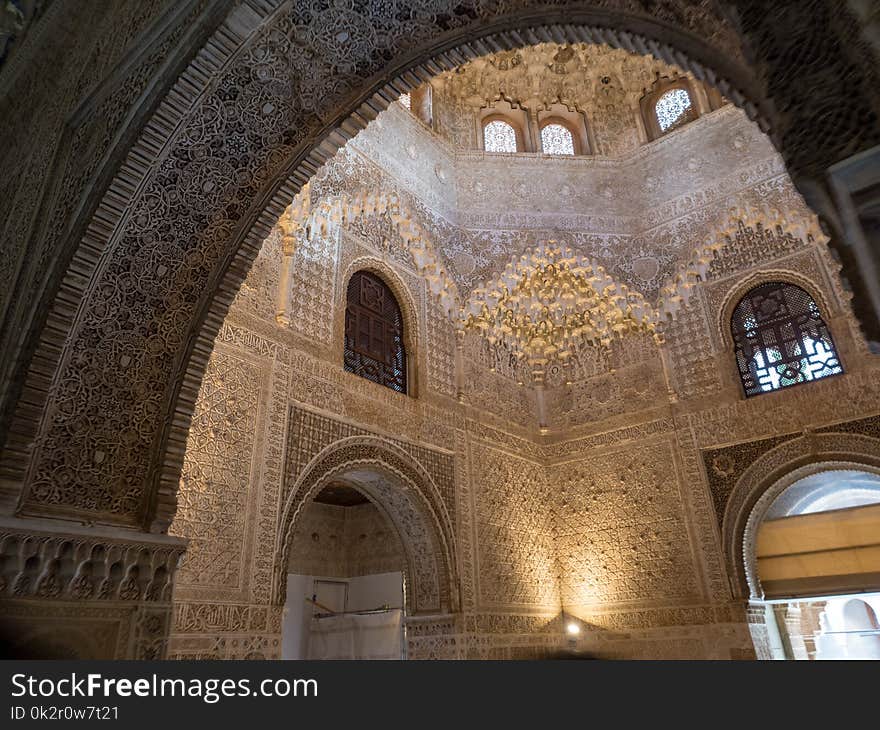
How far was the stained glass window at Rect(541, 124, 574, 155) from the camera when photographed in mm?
9383

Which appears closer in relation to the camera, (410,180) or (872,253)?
(872,253)

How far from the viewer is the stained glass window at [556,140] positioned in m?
9.38

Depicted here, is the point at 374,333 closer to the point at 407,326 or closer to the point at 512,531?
the point at 407,326

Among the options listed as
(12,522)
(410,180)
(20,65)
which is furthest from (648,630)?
(20,65)

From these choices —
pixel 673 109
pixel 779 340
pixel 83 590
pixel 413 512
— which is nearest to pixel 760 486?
pixel 779 340

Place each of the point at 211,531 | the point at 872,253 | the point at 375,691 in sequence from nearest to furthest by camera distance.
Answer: the point at 375,691 < the point at 872,253 < the point at 211,531

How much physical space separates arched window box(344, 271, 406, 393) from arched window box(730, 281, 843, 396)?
3.99 metres

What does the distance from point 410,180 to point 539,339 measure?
107 inches

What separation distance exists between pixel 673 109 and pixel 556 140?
1.66 metres

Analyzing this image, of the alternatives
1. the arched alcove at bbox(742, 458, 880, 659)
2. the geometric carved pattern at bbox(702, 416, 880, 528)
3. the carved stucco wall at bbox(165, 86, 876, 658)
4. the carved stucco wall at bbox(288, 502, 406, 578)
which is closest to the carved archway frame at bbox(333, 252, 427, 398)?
the carved stucco wall at bbox(165, 86, 876, 658)

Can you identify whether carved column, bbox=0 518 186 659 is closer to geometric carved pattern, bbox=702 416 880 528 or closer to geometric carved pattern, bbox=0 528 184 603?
geometric carved pattern, bbox=0 528 184 603

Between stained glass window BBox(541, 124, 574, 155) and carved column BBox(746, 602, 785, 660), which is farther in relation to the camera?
stained glass window BBox(541, 124, 574, 155)

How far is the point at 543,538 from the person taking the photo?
307 inches

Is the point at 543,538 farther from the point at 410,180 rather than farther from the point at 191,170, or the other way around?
the point at 191,170
